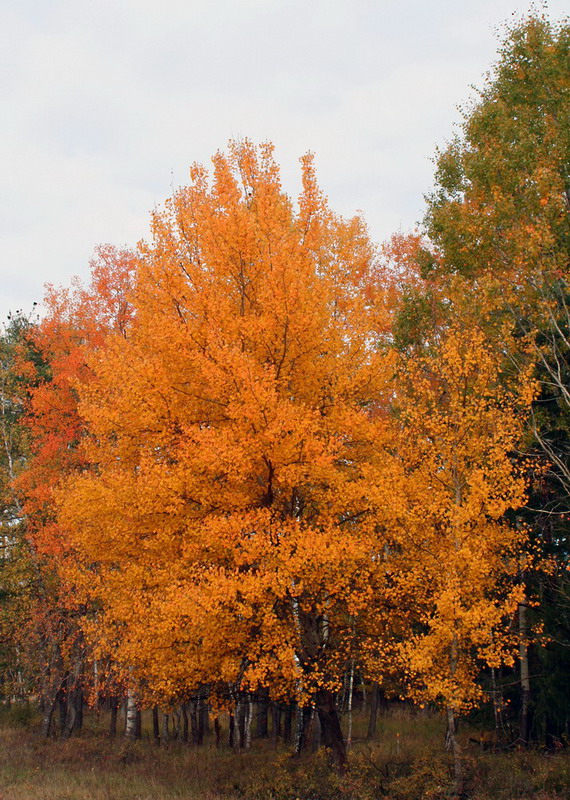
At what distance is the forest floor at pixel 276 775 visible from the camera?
9797mm

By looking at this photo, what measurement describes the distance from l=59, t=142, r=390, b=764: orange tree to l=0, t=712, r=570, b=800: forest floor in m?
0.86

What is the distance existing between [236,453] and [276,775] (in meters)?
6.06

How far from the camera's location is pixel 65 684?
64.3 feet

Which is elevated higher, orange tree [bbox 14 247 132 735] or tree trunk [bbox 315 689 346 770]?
orange tree [bbox 14 247 132 735]

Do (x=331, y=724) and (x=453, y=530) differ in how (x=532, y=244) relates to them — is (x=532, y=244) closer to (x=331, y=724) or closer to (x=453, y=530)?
(x=453, y=530)

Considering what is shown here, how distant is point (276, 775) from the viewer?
424 inches

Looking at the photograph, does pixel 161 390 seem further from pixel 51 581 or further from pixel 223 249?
pixel 51 581

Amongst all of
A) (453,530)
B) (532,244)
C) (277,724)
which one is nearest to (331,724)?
(453,530)

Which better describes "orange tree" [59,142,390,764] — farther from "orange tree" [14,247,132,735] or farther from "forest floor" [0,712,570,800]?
"orange tree" [14,247,132,735]

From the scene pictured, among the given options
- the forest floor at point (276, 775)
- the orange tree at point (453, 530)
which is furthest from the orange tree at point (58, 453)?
the orange tree at point (453, 530)

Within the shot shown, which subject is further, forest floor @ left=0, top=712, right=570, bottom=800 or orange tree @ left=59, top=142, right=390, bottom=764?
forest floor @ left=0, top=712, right=570, bottom=800

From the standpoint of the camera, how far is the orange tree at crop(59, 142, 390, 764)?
902 cm

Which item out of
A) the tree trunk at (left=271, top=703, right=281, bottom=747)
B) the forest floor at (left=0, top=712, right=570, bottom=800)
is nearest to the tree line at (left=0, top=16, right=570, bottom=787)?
the forest floor at (left=0, top=712, right=570, bottom=800)

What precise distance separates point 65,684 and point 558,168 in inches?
791
